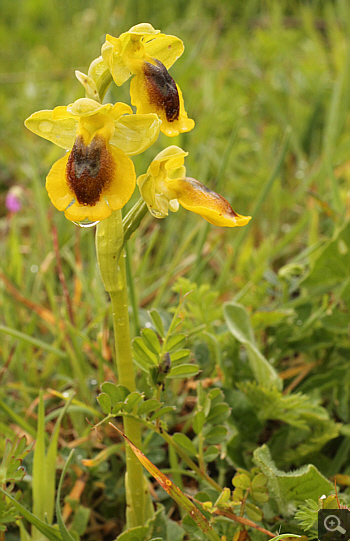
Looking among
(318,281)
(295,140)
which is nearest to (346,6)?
(295,140)

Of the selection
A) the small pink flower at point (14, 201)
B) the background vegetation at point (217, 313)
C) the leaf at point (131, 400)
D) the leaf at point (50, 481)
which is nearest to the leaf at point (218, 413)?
the background vegetation at point (217, 313)

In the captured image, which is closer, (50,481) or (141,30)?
(141,30)

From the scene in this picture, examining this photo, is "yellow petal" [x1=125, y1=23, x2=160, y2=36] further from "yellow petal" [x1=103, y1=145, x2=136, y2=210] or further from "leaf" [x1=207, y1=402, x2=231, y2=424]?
"leaf" [x1=207, y1=402, x2=231, y2=424]

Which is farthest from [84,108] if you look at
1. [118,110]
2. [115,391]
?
[115,391]

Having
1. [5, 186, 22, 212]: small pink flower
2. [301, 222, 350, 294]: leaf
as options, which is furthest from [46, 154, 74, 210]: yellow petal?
[5, 186, 22, 212]: small pink flower

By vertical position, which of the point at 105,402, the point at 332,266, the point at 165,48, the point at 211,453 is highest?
the point at 165,48

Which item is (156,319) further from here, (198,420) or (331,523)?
(331,523)
